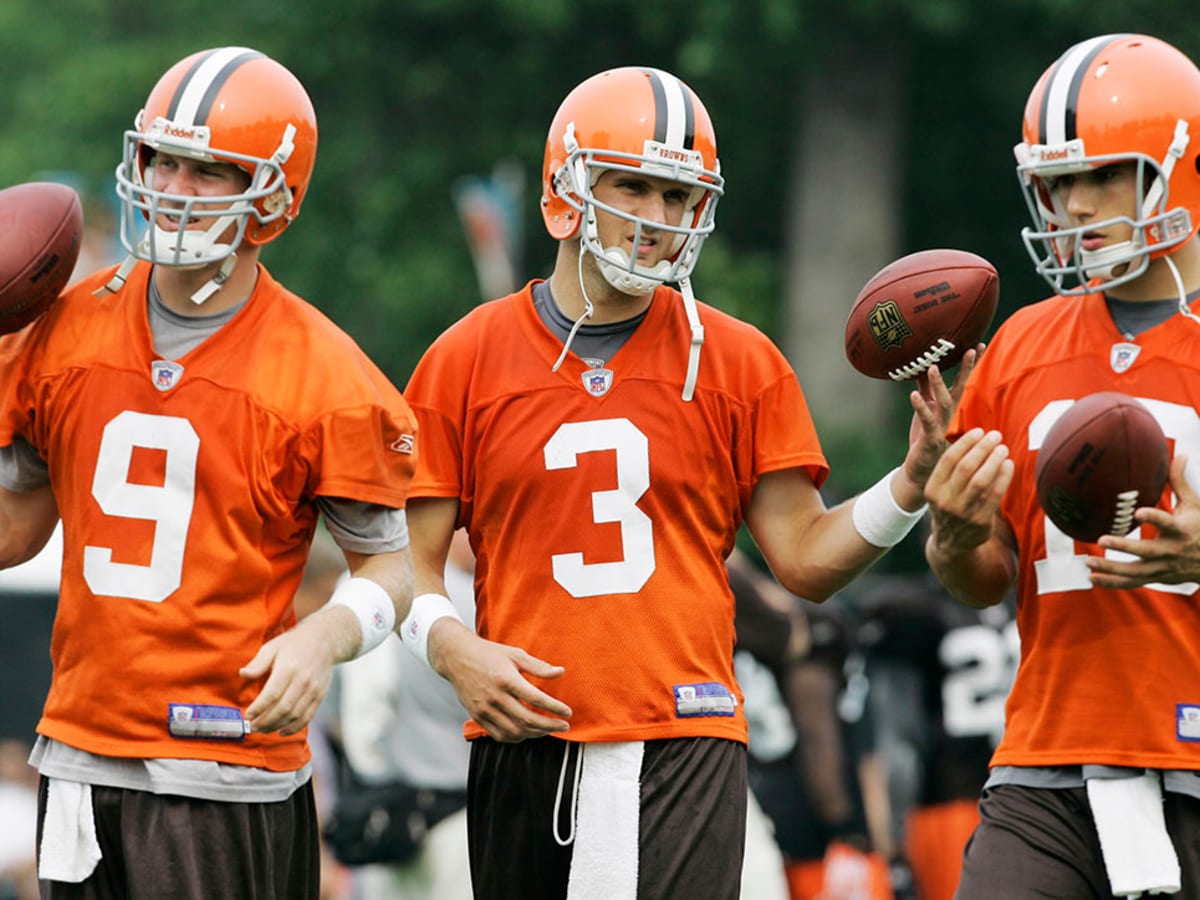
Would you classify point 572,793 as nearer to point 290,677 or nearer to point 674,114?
point 290,677

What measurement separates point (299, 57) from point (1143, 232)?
40.6 feet

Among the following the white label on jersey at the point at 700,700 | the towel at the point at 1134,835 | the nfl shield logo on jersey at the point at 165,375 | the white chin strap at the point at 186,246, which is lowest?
the towel at the point at 1134,835

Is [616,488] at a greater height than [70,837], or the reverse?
[616,488]

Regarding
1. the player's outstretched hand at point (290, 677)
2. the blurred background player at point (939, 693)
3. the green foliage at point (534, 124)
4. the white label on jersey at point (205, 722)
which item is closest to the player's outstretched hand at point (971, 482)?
the player's outstretched hand at point (290, 677)

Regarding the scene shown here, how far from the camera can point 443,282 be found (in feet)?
51.0

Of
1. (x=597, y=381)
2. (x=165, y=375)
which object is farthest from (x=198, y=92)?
(x=597, y=381)

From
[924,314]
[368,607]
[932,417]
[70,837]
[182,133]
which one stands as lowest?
[70,837]

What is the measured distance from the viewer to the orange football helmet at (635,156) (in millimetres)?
4707

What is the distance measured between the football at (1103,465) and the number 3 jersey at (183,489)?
1.39 m

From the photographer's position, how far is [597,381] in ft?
15.7

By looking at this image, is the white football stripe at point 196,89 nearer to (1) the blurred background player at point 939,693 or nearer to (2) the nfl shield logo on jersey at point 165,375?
(2) the nfl shield logo on jersey at point 165,375

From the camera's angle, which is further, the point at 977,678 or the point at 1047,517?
the point at 977,678

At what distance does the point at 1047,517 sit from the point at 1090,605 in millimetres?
210

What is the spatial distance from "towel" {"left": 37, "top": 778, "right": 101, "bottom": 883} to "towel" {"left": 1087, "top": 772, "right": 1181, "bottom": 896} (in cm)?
211
